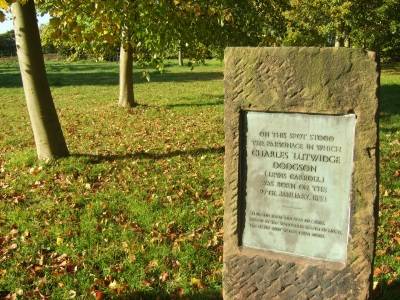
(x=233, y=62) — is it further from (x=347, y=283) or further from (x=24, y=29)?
(x=24, y=29)

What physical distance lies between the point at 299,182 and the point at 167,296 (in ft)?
5.71

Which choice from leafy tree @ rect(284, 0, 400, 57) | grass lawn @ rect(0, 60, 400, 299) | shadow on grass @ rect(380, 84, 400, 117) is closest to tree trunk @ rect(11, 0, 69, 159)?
grass lawn @ rect(0, 60, 400, 299)

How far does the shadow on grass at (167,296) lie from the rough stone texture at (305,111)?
52 cm

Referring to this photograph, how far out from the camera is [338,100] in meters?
3.27

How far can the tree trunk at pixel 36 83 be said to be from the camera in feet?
24.9

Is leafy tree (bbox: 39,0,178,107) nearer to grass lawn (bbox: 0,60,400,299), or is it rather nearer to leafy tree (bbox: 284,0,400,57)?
grass lawn (bbox: 0,60,400,299)

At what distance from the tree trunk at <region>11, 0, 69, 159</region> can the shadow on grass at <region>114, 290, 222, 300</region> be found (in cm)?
451

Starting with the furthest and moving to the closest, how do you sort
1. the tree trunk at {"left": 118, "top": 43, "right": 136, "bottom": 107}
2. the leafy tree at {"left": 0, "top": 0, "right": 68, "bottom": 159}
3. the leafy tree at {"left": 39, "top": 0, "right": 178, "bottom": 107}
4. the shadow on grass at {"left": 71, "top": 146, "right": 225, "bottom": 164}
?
the tree trunk at {"left": 118, "top": 43, "right": 136, "bottom": 107} → the shadow on grass at {"left": 71, "top": 146, "right": 225, "bottom": 164} → the leafy tree at {"left": 0, "top": 0, "right": 68, "bottom": 159} → the leafy tree at {"left": 39, "top": 0, "right": 178, "bottom": 107}

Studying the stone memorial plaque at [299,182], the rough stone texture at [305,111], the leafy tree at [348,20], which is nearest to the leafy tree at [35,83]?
the rough stone texture at [305,111]

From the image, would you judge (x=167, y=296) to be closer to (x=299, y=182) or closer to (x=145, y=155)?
(x=299, y=182)

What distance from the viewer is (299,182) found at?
3.57 metres

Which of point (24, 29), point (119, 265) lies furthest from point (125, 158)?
point (119, 265)

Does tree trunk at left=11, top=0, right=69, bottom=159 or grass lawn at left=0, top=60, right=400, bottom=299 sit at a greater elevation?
tree trunk at left=11, top=0, right=69, bottom=159

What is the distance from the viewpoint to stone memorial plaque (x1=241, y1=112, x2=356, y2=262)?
134 inches
